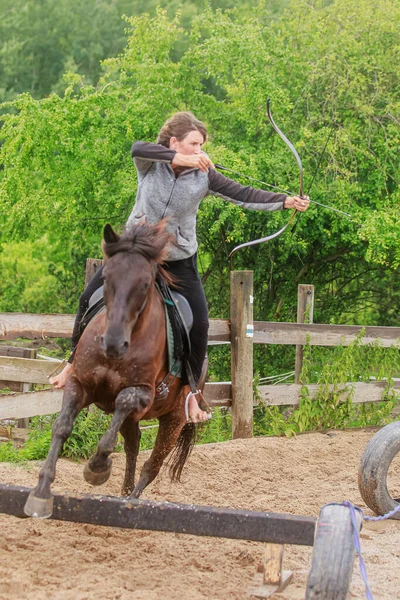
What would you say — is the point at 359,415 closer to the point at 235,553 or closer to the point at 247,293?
the point at 247,293

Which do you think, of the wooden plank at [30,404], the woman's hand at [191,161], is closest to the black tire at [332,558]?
the woman's hand at [191,161]

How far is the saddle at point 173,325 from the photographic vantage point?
519 centimetres

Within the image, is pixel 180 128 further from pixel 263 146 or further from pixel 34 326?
pixel 263 146

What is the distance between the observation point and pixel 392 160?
14.8 m

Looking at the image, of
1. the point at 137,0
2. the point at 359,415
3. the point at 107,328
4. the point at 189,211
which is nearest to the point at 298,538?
the point at 107,328

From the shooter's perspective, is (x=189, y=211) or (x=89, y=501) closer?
(x=89, y=501)

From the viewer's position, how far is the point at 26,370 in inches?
314

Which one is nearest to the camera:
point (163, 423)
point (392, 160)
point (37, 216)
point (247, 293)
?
point (163, 423)

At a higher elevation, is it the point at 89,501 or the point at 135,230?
the point at 135,230

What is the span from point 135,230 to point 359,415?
646cm

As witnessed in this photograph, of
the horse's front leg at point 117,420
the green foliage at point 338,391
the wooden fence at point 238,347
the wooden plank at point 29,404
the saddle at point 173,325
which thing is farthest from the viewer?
the green foliage at point 338,391

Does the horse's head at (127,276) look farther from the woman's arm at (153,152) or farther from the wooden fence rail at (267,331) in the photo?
the wooden fence rail at (267,331)

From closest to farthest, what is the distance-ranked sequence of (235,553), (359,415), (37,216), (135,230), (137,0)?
(135,230) < (235,553) < (359,415) < (37,216) < (137,0)

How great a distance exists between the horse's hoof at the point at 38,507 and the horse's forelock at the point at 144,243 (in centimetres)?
144
